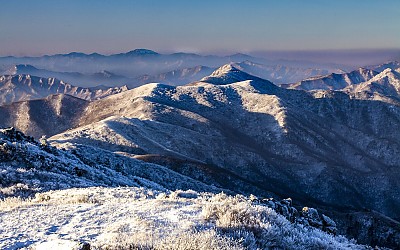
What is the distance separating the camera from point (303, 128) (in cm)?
16300

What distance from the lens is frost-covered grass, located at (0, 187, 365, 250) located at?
975cm

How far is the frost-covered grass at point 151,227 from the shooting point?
9.75 meters

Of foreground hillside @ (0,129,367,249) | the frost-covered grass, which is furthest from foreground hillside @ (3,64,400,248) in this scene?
the frost-covered grass

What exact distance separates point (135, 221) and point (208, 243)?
113 inches

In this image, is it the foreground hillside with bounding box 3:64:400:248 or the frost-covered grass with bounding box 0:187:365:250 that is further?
the foreground hillside with bounding box 3:64:400:248

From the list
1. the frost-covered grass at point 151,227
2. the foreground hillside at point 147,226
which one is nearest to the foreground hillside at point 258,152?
the foreground hillside at point 147,226

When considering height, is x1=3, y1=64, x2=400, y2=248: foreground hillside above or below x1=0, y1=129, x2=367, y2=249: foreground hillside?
below

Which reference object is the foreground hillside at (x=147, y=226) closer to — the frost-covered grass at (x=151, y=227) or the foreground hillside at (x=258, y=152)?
the frost-covered grass at (x=151, y=227)

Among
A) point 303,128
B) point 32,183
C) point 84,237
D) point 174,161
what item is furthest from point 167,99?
point 84,237

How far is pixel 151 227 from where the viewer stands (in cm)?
1077

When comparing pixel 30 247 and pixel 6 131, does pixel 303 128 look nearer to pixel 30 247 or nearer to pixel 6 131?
pixel 6 131

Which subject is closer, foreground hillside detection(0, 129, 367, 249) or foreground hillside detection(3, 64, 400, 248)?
foreground hillside detection(0, 129, 367, 249)

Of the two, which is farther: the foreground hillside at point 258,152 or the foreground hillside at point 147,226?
the foreground hillside at point 258,152

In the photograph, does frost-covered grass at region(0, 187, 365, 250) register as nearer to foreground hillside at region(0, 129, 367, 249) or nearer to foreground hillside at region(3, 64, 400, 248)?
foreground hillside at region(0, 129, 367, 249)
